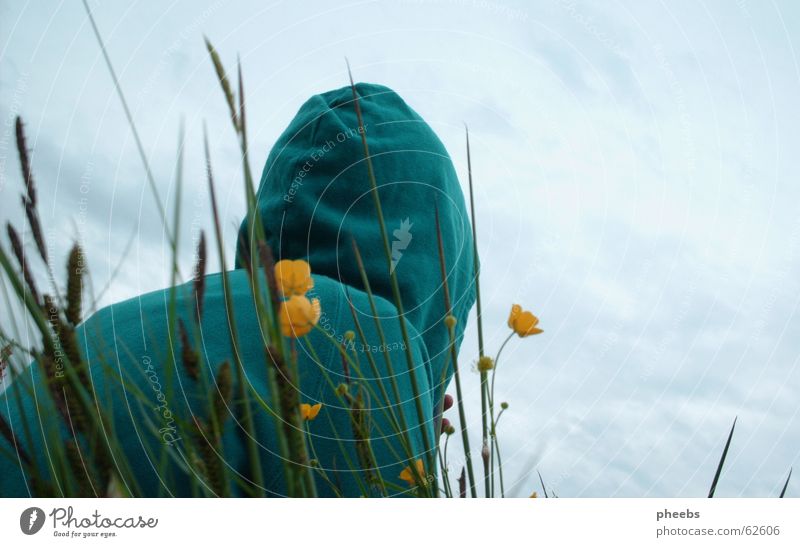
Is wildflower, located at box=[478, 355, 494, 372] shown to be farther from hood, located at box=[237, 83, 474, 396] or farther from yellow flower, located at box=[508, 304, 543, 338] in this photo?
hood, located at box=[237, 83, 474, 396]

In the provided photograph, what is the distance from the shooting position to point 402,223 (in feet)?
4.23

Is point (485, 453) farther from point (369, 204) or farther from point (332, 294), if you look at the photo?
point (369, 204)

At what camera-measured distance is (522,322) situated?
67 cm

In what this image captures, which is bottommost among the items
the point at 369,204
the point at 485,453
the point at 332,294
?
the point at 485,453

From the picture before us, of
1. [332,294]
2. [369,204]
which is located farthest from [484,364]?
[369,204]

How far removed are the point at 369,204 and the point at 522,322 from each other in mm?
630

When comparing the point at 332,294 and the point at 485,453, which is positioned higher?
the point at 332,294

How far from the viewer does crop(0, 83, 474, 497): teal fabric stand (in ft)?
2.72

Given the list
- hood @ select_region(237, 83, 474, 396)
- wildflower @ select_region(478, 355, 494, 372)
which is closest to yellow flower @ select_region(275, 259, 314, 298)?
wildflower @ select_region(478, 355, 494, 372)

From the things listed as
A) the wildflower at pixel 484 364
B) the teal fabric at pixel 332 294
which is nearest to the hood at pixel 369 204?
the teal fabric at pixel 332 294

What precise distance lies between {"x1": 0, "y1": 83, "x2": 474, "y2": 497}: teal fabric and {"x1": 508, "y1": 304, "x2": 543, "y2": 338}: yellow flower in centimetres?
17
